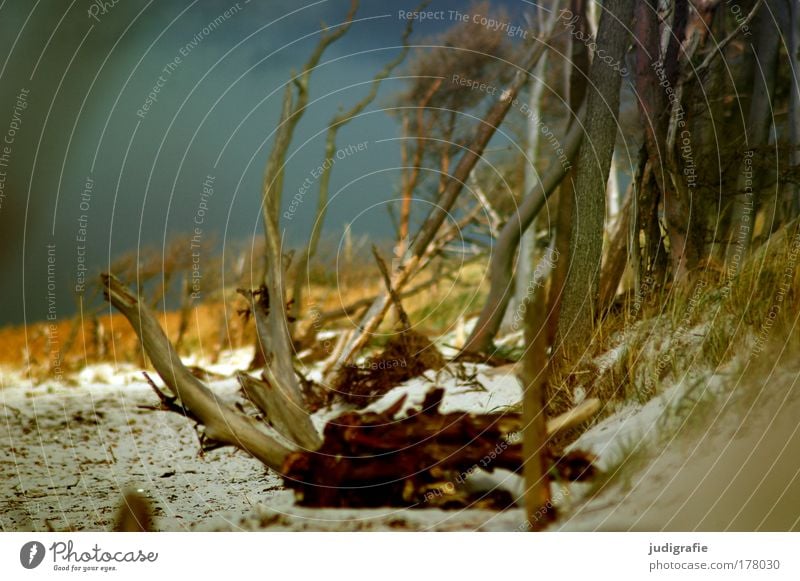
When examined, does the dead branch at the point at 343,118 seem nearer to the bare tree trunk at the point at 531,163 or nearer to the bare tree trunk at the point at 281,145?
the bare tree trunk at the point at 281,145

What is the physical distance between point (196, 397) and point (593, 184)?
142 centimetres

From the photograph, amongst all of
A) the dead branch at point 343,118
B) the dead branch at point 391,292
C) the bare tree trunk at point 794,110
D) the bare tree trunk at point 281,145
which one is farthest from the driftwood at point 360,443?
the bare tree trunk at point 794,110

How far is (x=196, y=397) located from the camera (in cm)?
233

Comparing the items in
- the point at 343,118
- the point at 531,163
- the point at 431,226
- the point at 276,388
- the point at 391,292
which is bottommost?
the point at 276,388

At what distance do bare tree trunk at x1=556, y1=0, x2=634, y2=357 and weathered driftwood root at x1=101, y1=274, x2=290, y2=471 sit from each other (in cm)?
99

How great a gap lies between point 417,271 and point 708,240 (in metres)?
0.97

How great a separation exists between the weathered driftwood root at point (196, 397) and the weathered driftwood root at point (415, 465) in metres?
0.09

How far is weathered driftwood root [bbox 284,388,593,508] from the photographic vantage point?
7.56 feet

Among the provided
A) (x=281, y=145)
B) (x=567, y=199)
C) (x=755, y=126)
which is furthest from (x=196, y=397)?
(x=755, y=126)

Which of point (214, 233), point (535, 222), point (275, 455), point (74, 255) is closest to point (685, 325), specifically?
point (535, 222)

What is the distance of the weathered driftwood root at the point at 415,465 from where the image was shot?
2.30 metres

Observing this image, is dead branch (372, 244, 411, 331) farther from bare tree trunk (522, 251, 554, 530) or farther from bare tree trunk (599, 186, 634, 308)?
bare tree trunk (599, 186, 634, 308)

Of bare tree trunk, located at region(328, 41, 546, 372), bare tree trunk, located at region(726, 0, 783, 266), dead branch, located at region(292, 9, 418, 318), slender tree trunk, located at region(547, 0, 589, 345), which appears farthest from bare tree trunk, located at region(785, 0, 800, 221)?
dead branch, located at region(292, 9, 418, 318)

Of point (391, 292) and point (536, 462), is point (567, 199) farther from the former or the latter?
point (536, 462)
